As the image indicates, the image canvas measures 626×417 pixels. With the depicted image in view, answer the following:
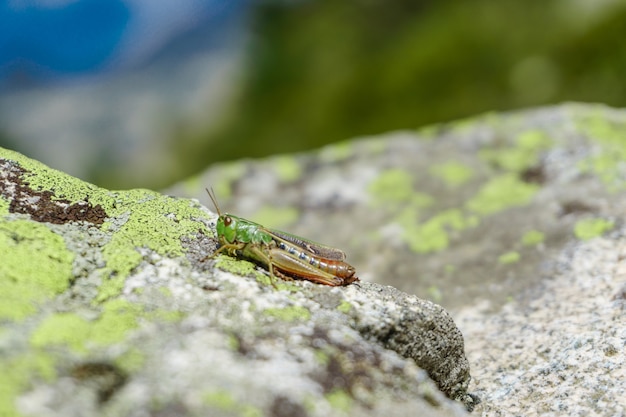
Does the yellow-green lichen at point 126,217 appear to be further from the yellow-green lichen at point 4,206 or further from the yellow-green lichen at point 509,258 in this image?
the yellow-green lichen at point 509,258

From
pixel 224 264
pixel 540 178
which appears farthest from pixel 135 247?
pixel 540 178

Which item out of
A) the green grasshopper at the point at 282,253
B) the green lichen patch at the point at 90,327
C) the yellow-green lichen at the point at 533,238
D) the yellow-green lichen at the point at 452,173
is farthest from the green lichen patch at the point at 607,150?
the green lichen patch at the point at 90,327

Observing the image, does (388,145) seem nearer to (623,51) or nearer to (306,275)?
(306,275)

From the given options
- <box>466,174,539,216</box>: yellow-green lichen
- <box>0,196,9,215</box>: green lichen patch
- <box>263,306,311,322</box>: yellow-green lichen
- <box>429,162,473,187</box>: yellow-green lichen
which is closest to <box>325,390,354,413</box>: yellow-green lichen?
<box>263,306,311,322</box>: yellow-green lichen

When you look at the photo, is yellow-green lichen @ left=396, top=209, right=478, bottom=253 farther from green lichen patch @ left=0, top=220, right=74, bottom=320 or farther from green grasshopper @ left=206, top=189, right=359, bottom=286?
green lichen patch @ left=0, top=220, right=74, bottom=320

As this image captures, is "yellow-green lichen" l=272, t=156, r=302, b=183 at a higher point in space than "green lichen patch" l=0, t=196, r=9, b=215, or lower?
higher

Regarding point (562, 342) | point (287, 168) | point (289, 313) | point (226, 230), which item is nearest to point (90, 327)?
point (289, 313)
